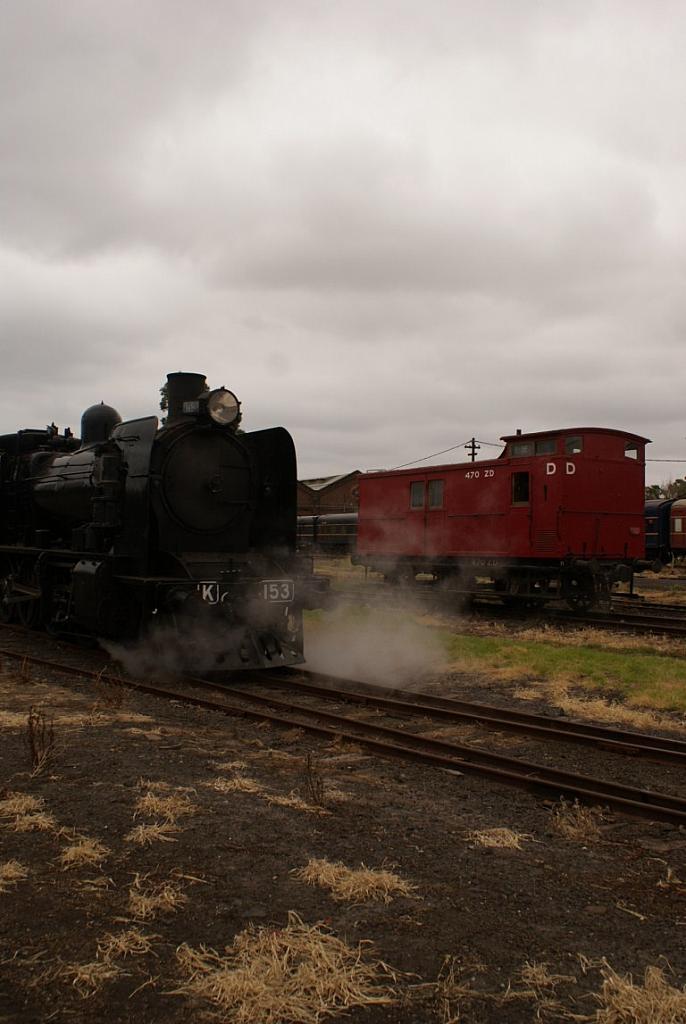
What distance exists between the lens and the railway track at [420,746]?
531cm

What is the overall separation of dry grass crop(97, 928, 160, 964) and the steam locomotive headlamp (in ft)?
23.9

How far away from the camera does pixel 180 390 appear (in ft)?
34.0

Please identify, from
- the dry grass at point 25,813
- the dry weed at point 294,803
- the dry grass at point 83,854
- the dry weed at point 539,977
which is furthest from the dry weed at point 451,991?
the dry grass at point 25,813

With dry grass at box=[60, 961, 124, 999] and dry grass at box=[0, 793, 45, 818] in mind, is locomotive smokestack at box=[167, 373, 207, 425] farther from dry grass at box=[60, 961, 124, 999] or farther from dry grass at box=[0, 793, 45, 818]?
dry grass at box=[60, 961, 124, 999]

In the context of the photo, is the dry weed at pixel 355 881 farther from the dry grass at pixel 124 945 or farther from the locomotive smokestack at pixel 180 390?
the locomotive smokestack at pixel 180 390

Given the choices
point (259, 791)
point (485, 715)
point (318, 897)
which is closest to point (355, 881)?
point (318, 897)

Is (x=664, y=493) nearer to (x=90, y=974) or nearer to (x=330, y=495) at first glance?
(x=330, y=495)

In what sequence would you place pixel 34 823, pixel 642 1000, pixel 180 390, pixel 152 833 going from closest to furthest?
pixel 642 1000, pixel 152 833, pixel 34 823, pixel 180 390

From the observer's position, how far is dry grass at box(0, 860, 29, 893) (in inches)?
152

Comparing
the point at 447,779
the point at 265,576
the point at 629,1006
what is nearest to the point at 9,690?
the point at 265,576

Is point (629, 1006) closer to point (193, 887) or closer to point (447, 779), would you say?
point (193, 887)

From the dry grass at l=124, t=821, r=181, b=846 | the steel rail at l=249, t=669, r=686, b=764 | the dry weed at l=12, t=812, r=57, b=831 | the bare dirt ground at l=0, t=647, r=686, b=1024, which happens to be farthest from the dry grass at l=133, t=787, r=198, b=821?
the steel rail at l=249, t=669, r=686, b=764

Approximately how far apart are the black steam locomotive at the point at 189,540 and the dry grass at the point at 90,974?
19.6 feet

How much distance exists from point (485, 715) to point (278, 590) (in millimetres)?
2965
